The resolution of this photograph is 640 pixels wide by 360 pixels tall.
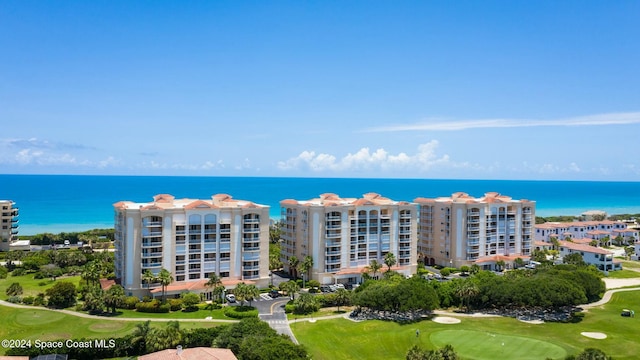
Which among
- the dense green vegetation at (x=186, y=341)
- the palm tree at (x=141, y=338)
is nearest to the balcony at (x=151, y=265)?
the dense green vegetation at (x=186, y=341)

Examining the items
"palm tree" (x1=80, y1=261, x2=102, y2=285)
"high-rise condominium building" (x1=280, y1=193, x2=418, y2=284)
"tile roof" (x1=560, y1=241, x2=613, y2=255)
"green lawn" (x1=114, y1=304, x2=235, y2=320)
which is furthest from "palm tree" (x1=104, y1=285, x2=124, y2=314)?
"tile roof" (x1=560, y1=241, x2=613, y2=255)

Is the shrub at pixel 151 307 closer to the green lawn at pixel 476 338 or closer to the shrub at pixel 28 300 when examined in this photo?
the shrub at pixel 28 300

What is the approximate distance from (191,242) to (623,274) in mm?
86850

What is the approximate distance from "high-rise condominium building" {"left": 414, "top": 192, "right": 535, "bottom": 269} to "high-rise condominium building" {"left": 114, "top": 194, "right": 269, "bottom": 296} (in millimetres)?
43571

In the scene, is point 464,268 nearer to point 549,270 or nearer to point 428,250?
point 428,250

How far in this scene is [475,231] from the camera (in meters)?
102

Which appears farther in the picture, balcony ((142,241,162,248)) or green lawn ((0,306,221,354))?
balcony ((142,241,162,248))

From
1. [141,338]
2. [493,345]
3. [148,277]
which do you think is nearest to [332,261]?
[148,277]

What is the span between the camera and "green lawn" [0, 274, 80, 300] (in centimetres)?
7399

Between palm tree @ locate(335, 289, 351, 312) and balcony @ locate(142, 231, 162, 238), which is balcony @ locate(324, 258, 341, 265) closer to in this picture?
palm tree @ locate(335, 289, 351, 312)

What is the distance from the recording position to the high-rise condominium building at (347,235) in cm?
8675

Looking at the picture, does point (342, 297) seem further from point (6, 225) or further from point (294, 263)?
point (6, 225)

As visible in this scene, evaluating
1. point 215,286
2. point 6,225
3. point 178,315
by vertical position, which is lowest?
point 178,315

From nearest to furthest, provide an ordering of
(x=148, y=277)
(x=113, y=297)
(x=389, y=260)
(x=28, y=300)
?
(x=113, y=297) → (x=28, y=300) → (x=148, y=277) → (x=389, y=260)
